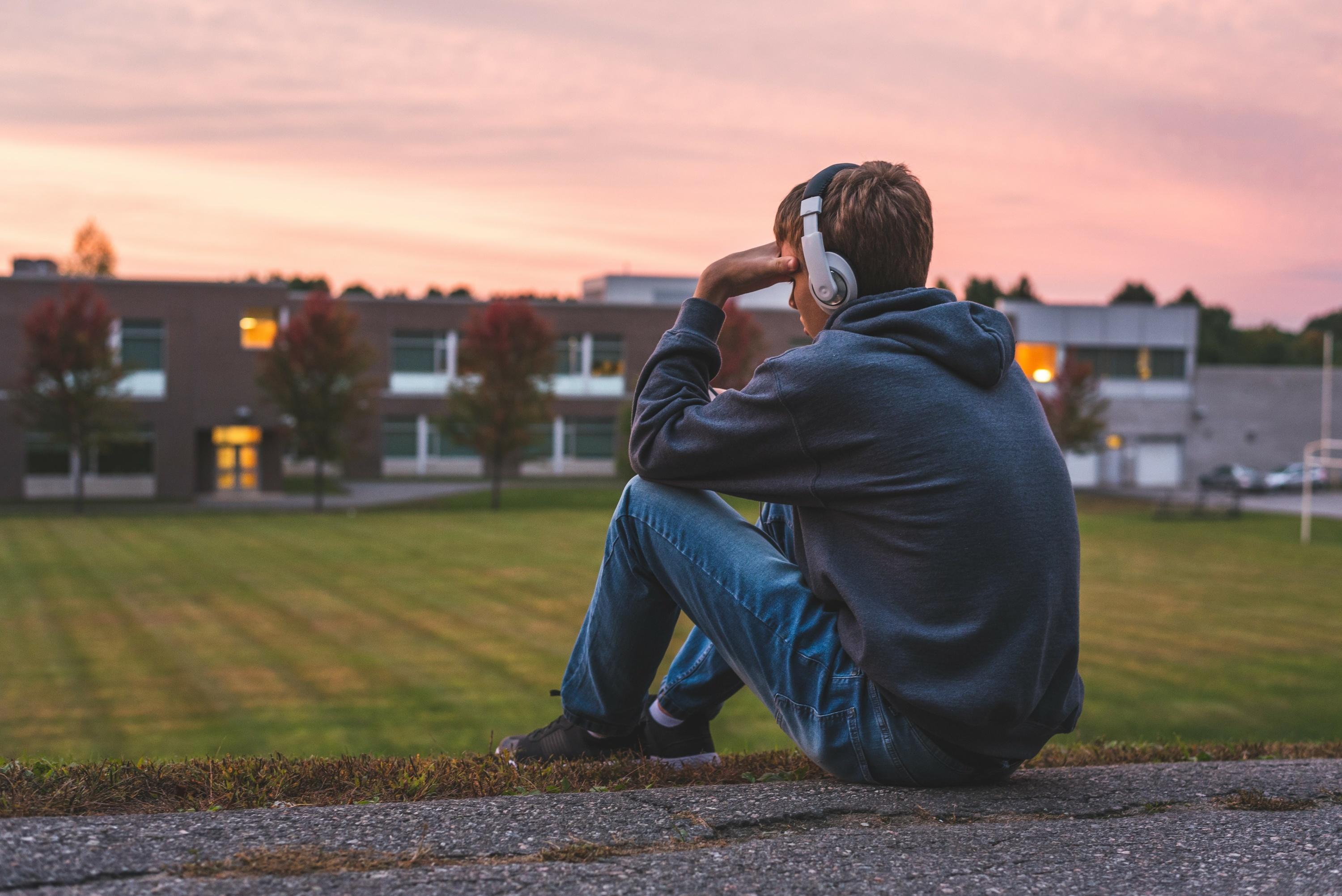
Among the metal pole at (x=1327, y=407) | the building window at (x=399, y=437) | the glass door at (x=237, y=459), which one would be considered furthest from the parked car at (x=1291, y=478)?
the glass door at (x=237, y=459)

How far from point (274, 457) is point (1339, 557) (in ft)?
109

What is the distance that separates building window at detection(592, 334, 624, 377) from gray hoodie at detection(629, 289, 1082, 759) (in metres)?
53.5

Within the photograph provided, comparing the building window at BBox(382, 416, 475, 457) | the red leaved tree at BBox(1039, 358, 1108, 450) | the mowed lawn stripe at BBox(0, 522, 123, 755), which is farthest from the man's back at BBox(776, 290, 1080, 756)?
the building window at BBox(382, 416, 475, 457)

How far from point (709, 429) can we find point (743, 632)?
460 millimetres

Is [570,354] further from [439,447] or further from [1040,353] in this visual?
[1040,353]

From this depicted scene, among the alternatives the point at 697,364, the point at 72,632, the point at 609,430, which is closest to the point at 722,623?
the point at 697,364

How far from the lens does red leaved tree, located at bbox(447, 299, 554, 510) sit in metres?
41.0

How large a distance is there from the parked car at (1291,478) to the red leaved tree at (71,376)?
156ft

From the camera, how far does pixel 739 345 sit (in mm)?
45656

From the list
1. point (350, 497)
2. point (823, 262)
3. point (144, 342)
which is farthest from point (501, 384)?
point (823, 262)

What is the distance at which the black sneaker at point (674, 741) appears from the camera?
3.02 meters

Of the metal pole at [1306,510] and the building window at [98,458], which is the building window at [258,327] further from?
the metal pole at [1306,510]

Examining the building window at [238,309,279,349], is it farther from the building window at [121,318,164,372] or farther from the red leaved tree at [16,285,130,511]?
the red leaved tree at [16,285,130,511]

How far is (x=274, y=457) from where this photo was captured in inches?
1702
